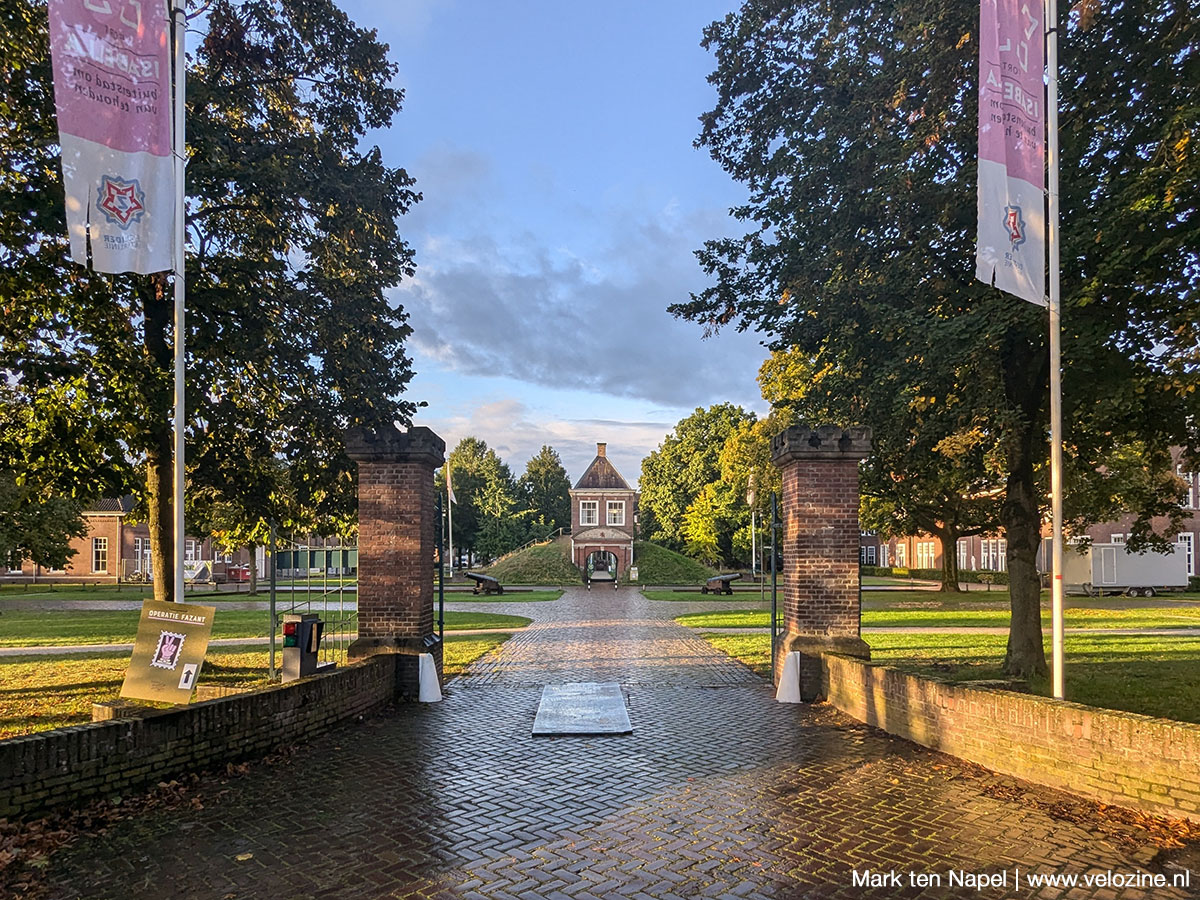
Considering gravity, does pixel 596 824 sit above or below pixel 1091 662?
above

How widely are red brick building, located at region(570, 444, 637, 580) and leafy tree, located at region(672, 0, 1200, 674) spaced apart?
38.8 m

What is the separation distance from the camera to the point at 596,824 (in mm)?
5457

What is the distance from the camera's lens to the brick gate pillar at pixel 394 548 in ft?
33.4

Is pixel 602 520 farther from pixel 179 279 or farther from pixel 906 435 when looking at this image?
pixel 179 279

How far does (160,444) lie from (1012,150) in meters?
11.6

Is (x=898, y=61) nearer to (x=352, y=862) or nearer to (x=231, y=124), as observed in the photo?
(x=231, y=124)

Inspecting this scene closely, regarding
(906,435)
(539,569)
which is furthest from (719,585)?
(906,435)

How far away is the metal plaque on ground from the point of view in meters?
8.52

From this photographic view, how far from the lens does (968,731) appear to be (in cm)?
708

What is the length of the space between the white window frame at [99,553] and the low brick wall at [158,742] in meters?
59.8

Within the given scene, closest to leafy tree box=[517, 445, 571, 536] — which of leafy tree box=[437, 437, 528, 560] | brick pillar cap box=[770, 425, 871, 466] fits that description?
leafy tree box=[437, 437, 528, 560]

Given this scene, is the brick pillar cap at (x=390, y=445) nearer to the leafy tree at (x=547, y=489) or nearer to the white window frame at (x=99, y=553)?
the white window frame at (x=99, y=553)

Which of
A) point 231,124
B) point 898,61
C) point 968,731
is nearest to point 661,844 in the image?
point 968,731

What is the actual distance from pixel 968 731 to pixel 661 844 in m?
3.54
